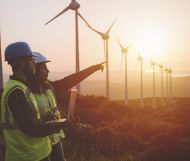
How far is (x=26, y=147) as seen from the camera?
406 centimetres

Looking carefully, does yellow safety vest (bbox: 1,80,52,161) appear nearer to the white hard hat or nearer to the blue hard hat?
the blue hard hat

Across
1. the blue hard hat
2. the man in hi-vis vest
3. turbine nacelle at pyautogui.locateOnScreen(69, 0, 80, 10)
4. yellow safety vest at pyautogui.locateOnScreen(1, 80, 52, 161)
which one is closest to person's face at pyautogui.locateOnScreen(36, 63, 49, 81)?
the man in hi-vis vest

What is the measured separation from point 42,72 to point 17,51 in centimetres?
99

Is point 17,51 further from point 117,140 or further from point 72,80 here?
point 117,140

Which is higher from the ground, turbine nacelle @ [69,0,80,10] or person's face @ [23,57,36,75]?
turbine nacelle @ [69,0,80,10]

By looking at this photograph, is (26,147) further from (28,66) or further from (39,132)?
(28,66)

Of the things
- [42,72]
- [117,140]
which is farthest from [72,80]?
[117,140]

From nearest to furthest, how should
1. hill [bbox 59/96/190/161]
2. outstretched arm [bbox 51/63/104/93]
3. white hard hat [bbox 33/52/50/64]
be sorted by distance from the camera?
white hard hat [bbox 33/52/50/64]
outstretched arm [bbox 51/63/104/93]
hill [bbox 59/96/190/161]

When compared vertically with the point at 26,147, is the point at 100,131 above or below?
below

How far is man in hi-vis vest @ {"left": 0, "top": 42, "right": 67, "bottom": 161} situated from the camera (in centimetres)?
391

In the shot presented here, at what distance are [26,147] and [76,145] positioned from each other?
1179cm

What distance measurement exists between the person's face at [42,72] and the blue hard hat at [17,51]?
2.83ft

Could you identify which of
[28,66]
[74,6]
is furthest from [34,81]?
[74,6]

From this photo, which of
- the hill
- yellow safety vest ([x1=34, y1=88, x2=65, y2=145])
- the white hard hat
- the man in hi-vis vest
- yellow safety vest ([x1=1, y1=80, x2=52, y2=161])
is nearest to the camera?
the man in hi-vis vest
